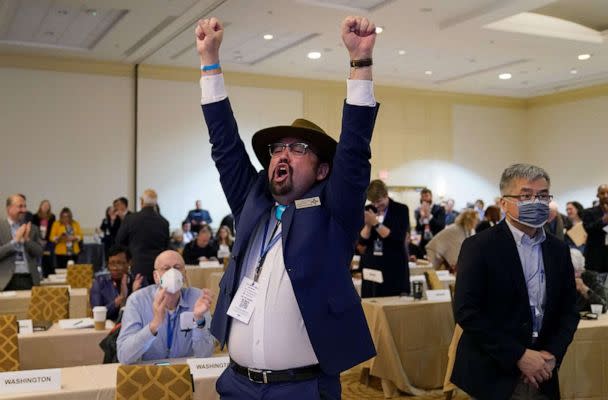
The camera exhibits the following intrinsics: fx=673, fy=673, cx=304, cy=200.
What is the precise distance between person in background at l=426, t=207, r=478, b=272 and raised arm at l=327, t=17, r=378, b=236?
215 inches

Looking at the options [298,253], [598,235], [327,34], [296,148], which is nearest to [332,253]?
[298,253]

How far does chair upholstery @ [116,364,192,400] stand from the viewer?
2.66 meters

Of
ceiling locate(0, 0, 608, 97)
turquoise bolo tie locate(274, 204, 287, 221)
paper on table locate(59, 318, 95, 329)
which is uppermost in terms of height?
ceiling locate(0, 0, 608, 97)

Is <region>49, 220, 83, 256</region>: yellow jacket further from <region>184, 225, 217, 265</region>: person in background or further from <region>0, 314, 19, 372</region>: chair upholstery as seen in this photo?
<region>0, 314, 19, 372</region>: chair upholstery

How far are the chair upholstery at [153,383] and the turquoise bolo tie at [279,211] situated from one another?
1039mm

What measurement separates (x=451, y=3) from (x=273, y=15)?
2.68 m

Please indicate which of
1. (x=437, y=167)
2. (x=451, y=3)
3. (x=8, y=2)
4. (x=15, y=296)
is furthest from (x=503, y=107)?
(x=15, y=296)

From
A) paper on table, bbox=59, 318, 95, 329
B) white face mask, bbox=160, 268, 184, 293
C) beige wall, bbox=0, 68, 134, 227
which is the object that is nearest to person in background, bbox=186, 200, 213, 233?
beige wall, bbox=0, 68, 134, 227

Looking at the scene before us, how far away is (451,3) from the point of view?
9.70 meters

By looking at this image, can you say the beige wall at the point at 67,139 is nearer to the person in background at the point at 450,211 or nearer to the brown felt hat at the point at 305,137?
the person in background at the point at 450,211

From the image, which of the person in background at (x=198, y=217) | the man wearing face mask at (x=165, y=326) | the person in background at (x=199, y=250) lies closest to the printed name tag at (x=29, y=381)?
the man wearing face mask at (x=165, y=326)

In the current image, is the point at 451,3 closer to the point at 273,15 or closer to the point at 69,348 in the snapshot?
the point at 273,15

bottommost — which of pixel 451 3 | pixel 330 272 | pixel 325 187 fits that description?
pixel 330 272

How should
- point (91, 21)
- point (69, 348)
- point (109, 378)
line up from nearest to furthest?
1. point (109, 378)
2. point (69, 348)
3. point (91, 21)
